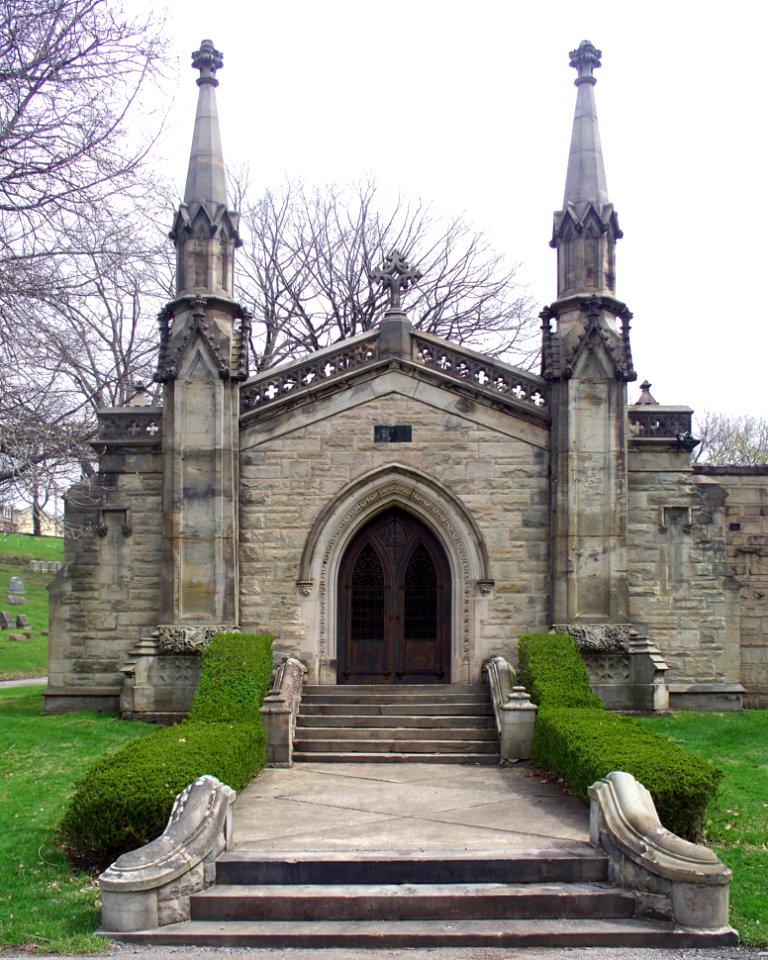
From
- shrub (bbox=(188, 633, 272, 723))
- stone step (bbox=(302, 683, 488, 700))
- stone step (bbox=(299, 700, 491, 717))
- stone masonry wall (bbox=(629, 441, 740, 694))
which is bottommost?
stone step (bbox=(299, 700, 491, 717))

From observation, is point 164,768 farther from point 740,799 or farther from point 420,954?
point 740,799

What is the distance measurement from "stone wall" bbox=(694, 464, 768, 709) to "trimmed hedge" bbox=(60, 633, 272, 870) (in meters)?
8.51

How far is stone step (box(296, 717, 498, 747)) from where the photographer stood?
13469 millimetres

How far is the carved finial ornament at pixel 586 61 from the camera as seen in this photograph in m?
16.5

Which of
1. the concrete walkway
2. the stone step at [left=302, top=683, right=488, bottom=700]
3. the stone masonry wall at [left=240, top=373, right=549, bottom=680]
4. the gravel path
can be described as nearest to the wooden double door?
the stone step at [left=302, top=683, right=488, bottom=700]

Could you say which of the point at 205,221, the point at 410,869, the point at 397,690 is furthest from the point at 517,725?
the point at 205,221

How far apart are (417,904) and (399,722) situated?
6102 mm

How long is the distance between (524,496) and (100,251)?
695cm

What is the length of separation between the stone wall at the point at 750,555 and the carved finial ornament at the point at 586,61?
6537mm

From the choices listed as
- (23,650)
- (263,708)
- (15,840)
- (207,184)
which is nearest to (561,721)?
(263,708)

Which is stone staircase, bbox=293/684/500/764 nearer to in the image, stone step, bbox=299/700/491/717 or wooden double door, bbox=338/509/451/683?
stone step, bbox=299/700/491/717

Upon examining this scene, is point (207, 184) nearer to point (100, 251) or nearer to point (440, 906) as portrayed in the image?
point (100, 251)

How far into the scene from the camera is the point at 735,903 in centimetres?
786

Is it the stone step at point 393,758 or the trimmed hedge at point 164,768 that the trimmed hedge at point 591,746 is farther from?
the trimmed hedge at point 164,768
